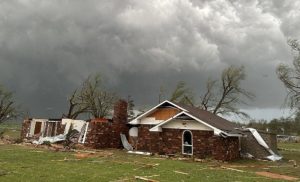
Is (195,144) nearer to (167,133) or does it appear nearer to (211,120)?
(167,133)

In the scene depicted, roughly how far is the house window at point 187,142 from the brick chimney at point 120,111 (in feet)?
30.8

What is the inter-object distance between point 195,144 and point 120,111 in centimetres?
1085

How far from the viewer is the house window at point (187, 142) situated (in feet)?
94.5

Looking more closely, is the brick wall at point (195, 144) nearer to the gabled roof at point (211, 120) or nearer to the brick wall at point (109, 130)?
the gabled roof at point (211, 120)

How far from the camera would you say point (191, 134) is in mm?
28844

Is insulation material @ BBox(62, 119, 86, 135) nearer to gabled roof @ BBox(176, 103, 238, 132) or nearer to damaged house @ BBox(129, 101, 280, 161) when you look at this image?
damaged house @ BBox(129, 101, 280, 161)

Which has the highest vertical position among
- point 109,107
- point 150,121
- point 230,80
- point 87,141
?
point 230,80

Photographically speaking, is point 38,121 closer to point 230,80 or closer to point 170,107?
point 170,107

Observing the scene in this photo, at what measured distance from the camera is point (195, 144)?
28375 mm

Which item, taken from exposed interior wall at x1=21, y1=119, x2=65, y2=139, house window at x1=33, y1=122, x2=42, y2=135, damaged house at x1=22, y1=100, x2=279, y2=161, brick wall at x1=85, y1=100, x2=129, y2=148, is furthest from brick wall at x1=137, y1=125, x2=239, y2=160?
house window at x1=33, y1=122, x2=42, y2=135

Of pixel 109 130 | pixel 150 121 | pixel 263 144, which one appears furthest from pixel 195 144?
pixel 109 130

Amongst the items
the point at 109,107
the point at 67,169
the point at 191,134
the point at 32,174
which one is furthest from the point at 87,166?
the point at 109,107

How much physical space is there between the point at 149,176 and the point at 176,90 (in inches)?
1793

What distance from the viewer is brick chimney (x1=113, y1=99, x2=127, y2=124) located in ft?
119
